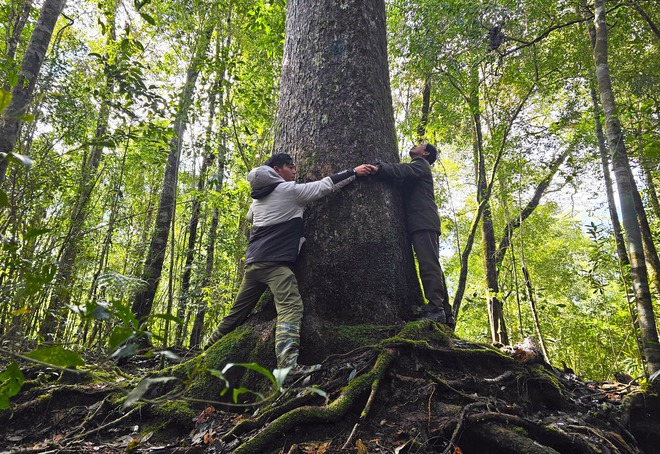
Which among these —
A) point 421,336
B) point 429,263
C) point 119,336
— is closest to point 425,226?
point 429,263

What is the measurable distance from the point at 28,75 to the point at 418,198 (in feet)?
15.4

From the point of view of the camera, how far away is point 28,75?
451cm

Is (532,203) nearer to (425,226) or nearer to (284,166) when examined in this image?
(425,226)

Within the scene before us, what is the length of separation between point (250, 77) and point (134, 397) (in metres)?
7.92

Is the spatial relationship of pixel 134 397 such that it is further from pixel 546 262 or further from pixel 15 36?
pixel 546 262

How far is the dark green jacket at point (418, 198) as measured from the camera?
4055 mm

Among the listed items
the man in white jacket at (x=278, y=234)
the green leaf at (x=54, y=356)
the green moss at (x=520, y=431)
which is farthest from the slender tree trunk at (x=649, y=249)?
the green leaf at (x=54, y=356)

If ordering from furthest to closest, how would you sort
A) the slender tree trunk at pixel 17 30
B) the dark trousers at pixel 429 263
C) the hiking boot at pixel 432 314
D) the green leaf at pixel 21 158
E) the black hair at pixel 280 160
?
the slender tree trunk at pixel 17 30, the dark trousers at pixel 429 263, the black hair at pixel 280 160, the hiking boot at pixel 432 314, the green leaf at pixel 21 158

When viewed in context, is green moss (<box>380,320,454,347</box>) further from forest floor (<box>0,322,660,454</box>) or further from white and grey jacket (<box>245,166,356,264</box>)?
white and grey jacket (<box>245,166,356,264</box>)

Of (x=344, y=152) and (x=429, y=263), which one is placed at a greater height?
(x=344, y=152)

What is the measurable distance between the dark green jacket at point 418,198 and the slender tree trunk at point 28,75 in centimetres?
421

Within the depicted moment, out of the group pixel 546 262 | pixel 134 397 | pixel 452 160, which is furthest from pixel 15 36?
pixel 546 262

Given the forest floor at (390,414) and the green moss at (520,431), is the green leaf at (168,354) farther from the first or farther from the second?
the green moss at (520,431)

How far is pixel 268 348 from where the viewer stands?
10.4 ft
